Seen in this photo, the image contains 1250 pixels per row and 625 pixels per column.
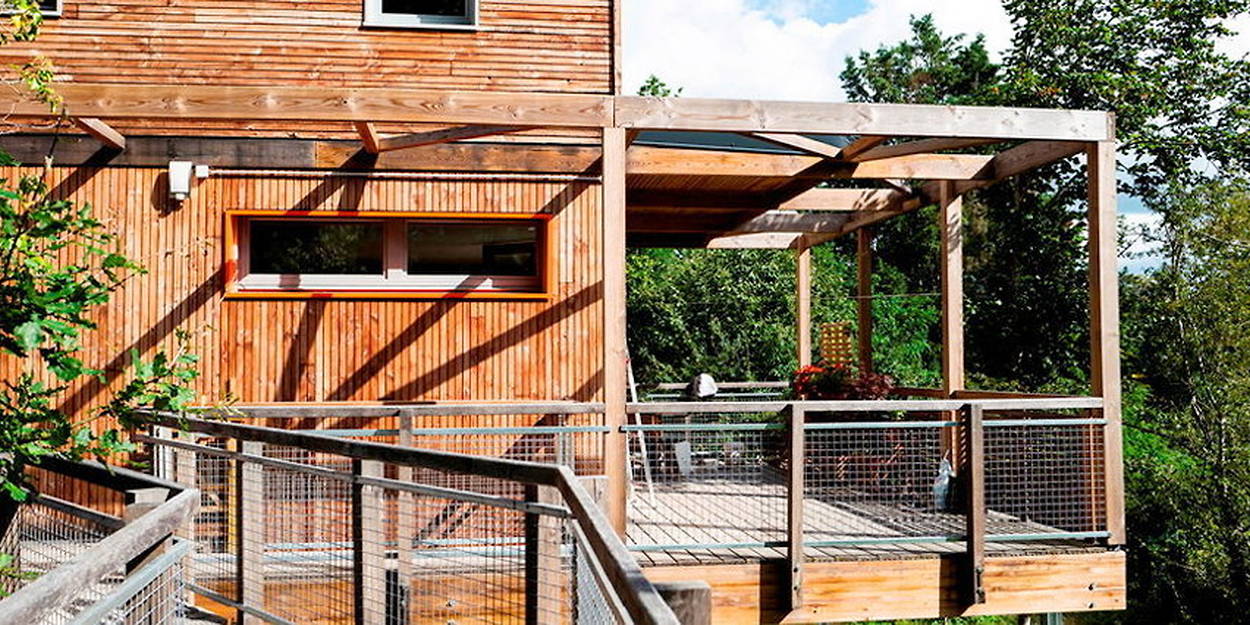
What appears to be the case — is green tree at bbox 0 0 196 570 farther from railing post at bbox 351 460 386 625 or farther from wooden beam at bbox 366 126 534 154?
wooden beam at bbox 366 126 534 154

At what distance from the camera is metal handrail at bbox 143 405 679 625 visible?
229 centimetres

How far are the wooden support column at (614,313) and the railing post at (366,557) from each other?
77.0 inches

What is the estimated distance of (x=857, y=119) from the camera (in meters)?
7.51

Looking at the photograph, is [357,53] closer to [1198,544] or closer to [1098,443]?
[1098,443]

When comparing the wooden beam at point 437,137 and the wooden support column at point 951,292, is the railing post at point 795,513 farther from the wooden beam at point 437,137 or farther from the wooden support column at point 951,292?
the wooden support column at point 951,292

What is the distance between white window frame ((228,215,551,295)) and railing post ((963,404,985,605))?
3208mm

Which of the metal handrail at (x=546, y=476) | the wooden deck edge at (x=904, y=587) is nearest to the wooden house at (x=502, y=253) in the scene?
the wooden deck edge at (x=904, y=587)

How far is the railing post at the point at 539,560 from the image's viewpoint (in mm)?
4273

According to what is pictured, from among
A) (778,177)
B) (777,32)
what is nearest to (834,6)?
(777,32)

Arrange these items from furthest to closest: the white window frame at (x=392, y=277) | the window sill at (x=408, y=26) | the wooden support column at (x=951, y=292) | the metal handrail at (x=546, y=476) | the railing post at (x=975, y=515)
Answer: the wooden support column at (x=951, y=292), the window sill at (x=408, y=26), the white window frame at (x=392, y=277), the railing post at (x=975, y=515), the metal handrail at (x=546, y=476)

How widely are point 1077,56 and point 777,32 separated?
231 feet

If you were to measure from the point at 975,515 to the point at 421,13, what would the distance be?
5448 millimetres

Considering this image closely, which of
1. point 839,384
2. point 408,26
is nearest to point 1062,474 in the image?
point 839,384

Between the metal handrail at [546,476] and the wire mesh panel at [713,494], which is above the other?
the metal handrail at [546,476]
